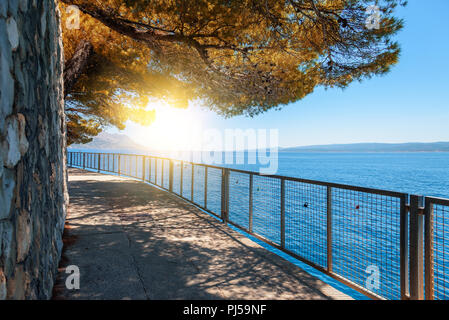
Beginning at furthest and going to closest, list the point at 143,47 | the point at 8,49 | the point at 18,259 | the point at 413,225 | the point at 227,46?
the point at 143,47 → the point at 227,46 → the point at 413,225 → the point at 18,259 → the point at 8,49

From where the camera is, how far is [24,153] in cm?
166

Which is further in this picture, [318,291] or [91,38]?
[91,38]

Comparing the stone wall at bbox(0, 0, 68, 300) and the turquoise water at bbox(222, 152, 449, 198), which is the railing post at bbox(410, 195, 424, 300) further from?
the turquoise water at bbox(222, 152, 449, 198)

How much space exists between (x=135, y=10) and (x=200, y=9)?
1279 millimetres

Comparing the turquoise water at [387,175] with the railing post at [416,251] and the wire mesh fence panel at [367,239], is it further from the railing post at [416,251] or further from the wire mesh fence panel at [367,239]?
the railing post at [416,251]

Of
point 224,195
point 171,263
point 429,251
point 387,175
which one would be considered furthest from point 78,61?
point 387,175

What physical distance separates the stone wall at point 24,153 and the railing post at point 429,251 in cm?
292

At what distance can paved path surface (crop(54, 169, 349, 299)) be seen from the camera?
260 cm

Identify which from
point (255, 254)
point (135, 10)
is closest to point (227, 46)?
point (135, 10)

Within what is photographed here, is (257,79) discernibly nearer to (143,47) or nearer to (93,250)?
(143,47)

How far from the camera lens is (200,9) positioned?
5254 mm

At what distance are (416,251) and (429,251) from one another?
3.7 inches

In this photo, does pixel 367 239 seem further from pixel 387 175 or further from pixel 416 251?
pixel 387 175

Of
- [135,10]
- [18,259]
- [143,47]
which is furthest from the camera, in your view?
[143,47]
